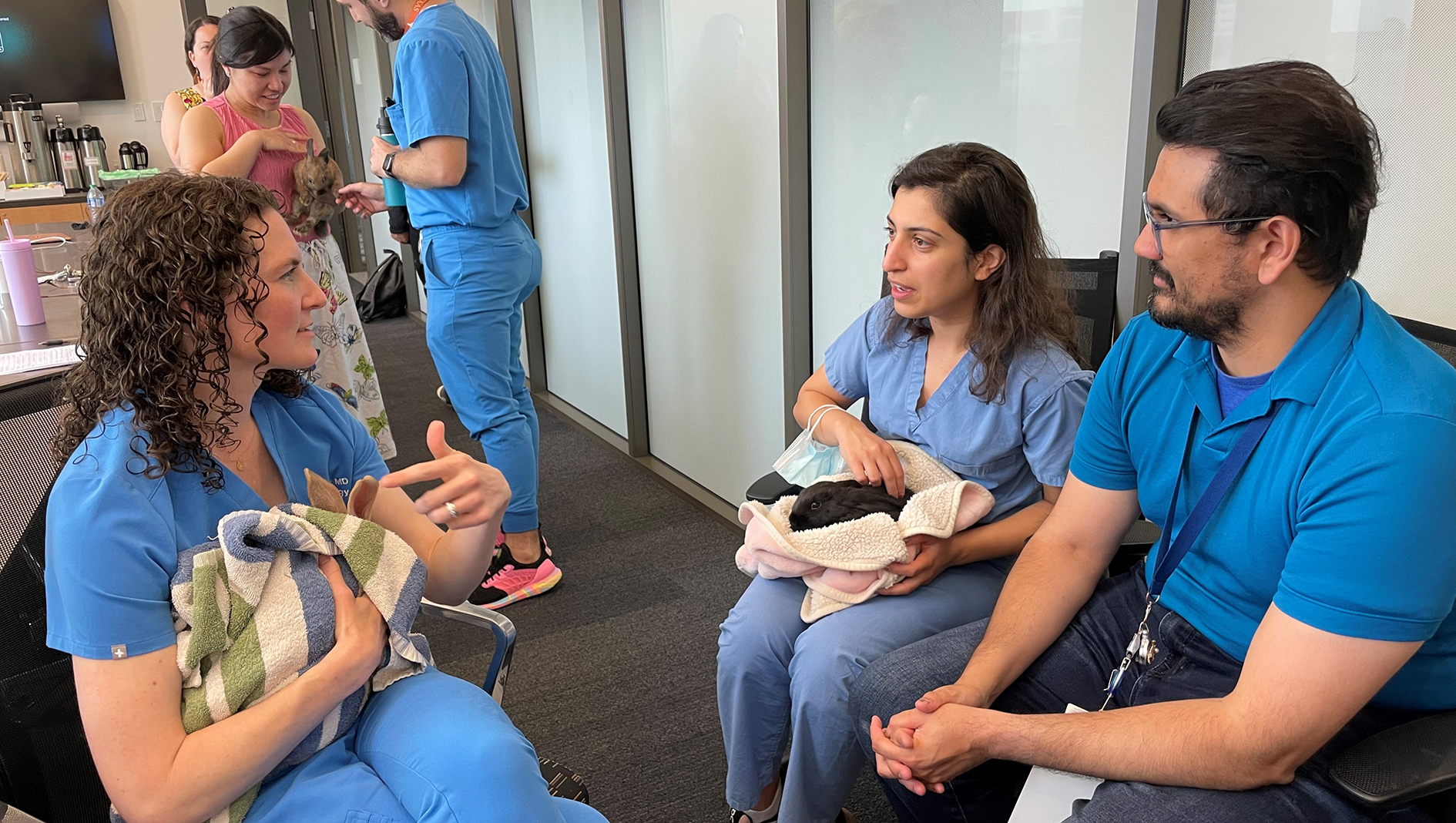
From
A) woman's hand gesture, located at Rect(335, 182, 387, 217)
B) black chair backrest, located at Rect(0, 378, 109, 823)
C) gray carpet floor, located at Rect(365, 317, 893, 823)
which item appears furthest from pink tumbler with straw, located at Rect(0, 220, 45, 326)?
black chair backrest, located at Rect(0, 378, 109, 823)

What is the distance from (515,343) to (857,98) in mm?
1180

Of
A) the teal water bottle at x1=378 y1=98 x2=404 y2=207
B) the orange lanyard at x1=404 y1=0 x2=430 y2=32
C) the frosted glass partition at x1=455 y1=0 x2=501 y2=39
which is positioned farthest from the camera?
the frosted glass partition at x1=455 y1=0 x2=501 y2=39

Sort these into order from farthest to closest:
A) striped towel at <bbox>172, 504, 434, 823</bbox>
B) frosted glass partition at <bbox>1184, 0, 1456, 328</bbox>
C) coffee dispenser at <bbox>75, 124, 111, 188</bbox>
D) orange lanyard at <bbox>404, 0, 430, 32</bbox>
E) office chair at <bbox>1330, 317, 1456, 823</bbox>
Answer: coffee dispenser at <bbox>75, 124, 111, 188</bbox>
orange lanyard at <bbox>404, 0, 430, 32</bbox>
frosted glass partition at <bbox>1184, 0, 1456, 328</bbox>
striped towel at <bbox>172, 504, 434, 823</bbox>
office chair at <bbox>1330, 317, 1456, 823</bbox>

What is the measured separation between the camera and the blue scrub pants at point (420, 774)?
1147 mm

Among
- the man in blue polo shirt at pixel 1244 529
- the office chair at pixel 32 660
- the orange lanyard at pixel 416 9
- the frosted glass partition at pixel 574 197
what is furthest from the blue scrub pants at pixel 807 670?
the frosted glass partition at pixel 574 197

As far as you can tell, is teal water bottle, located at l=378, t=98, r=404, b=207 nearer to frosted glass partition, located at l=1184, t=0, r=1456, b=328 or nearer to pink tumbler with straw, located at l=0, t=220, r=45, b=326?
pink tumbler with straw, located at l=0, t=220, r=45, b=326

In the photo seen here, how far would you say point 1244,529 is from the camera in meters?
1.25

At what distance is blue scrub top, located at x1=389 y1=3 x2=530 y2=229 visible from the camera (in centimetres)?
252

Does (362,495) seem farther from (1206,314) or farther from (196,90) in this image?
(196,90)

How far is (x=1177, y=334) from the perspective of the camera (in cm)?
139

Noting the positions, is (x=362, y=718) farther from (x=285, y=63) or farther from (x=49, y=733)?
(x=285, y=63)

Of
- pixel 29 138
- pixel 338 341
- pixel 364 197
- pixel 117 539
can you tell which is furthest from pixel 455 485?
pixel 29 138

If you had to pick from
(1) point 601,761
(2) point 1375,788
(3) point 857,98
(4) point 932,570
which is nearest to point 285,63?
(3) point 857,98

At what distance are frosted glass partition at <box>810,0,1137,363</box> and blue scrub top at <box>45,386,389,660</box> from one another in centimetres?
158
